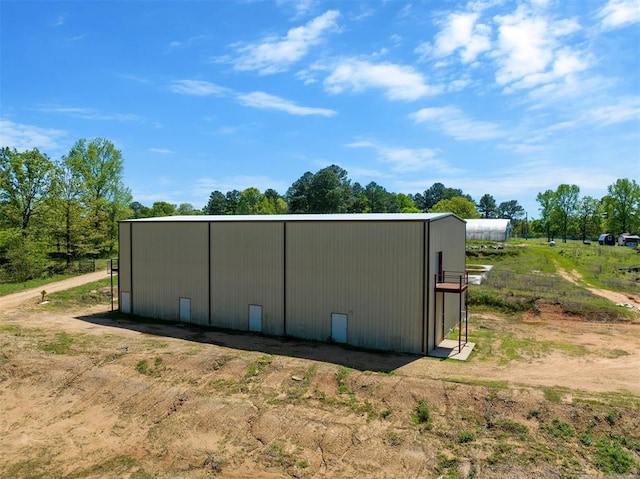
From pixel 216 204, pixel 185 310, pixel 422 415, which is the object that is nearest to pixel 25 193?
pixel 185 310

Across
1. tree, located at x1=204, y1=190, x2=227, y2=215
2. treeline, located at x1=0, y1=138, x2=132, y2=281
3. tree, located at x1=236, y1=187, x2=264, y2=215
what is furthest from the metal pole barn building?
tree, located at x1=204, y1=190, x2=227, y2=215

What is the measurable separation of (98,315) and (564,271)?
41.4 meters

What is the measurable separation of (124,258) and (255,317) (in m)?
11.0

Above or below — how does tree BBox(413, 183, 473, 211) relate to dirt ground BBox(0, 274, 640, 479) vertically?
above

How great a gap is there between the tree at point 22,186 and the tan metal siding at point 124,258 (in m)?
20.9

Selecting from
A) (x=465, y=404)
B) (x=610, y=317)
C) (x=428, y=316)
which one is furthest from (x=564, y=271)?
(x=465, y=404)

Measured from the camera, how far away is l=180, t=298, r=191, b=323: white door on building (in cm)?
2647

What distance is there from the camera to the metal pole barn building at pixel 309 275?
66.7ft

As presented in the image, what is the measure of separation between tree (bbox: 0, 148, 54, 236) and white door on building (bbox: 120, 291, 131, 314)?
21.4 m

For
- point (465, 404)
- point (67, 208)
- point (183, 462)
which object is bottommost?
point (183, 462)

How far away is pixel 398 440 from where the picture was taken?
520 inches

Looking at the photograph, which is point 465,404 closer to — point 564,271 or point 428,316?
point 428,316

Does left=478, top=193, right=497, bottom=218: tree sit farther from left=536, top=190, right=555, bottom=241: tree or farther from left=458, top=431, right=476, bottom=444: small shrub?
left=458, top=431, right=476, bottom=444: small shrub

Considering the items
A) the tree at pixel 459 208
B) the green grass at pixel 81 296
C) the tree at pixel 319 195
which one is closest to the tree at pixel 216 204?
the tree at pixel 319 195
